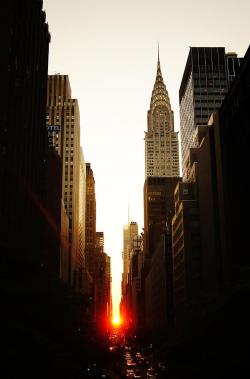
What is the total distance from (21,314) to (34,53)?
2623 inches

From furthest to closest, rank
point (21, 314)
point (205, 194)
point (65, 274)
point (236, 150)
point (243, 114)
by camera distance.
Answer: point (65, 274) < point (205, 194) < point (236, 150) < point (243, 114) < point (21, 314)

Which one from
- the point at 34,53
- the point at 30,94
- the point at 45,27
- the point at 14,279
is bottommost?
the point at 14,279

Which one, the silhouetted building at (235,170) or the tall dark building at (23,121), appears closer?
the tall dark building at (23,121)

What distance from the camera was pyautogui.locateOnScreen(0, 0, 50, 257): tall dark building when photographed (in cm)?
7219

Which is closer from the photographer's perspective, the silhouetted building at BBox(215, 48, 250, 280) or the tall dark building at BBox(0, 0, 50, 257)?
the tall dark building at BBox(0, 0, 50, 257)

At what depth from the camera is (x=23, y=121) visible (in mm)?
84125

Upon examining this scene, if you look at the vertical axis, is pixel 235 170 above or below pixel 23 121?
below

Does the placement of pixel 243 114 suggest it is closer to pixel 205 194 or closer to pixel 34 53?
pixel 205 194

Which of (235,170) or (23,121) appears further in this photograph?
(23,121)

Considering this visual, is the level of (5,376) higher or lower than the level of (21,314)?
lower

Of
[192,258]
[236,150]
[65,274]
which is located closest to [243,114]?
[236,150]

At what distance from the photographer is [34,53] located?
9325 centimetres

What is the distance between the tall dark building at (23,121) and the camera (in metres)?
72.2

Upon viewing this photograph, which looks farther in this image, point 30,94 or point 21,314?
point 30,94
